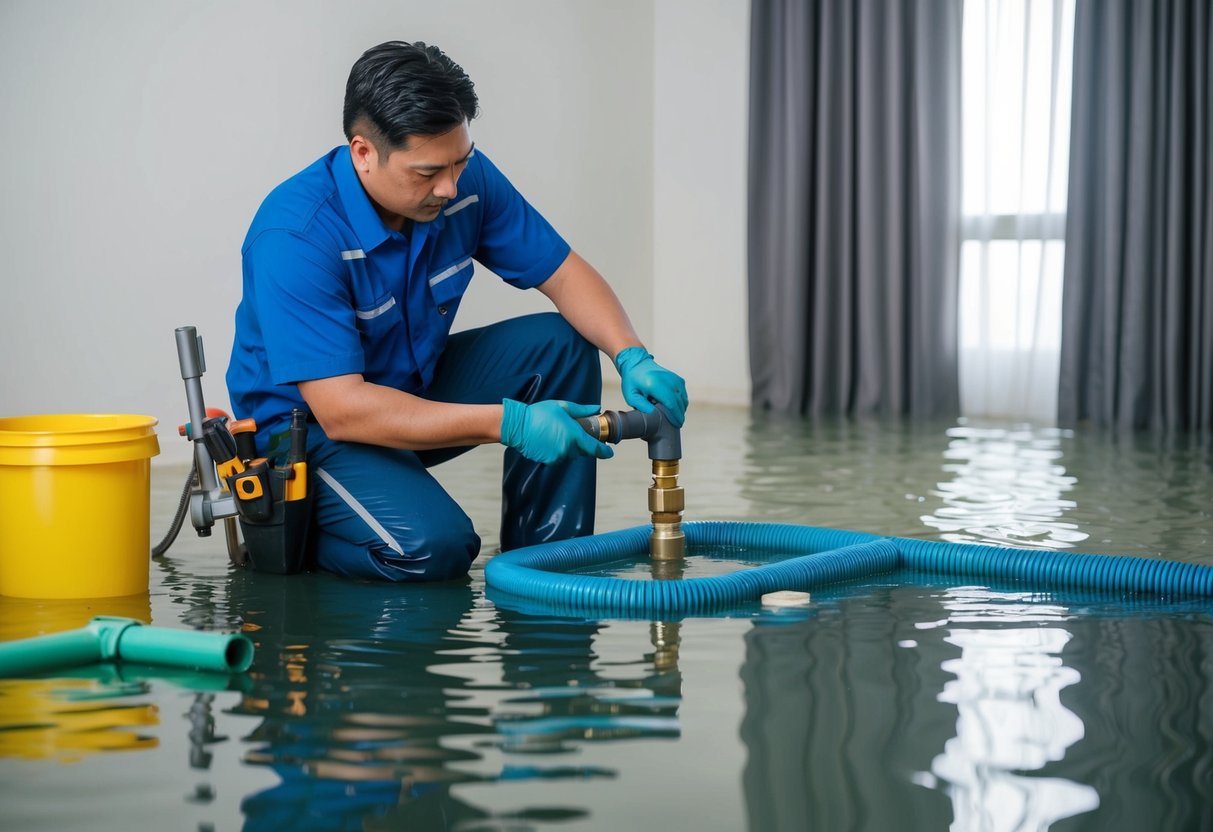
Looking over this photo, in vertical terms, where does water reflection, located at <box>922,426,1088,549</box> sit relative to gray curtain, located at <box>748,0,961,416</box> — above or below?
below

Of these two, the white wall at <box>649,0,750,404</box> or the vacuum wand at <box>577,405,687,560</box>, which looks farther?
the white wall at <box>649,0,750,404</box>

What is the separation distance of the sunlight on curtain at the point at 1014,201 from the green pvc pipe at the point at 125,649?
11.8 ft

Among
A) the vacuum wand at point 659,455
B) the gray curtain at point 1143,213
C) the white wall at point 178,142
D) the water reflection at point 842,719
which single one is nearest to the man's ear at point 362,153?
the vacuum wand at point 659,455

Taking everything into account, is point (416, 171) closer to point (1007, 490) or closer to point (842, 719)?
point (842, 719)

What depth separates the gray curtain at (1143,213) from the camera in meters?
4.21

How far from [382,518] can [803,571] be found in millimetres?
710

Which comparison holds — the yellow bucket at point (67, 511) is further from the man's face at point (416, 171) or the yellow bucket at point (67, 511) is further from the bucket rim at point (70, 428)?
the man's face at point (416, 171)

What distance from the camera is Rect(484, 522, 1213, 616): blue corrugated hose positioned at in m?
1.96

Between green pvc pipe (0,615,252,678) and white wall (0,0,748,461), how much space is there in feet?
7.72

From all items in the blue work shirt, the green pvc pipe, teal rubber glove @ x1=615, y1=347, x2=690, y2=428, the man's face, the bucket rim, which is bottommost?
the green pvc pipe

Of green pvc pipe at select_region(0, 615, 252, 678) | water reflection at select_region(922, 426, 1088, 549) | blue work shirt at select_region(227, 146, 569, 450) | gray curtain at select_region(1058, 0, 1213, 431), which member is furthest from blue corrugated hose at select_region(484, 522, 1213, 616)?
gray curtain at select_region(1058, 0, 1213, 431)

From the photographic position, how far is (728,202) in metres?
5.48

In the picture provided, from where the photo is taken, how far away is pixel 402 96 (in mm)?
2016

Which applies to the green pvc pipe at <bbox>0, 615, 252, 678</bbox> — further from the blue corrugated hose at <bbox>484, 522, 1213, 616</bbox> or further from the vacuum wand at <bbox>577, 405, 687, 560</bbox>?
the vacuum wand at <bbox>577, 405, 687, 560</bbox>
